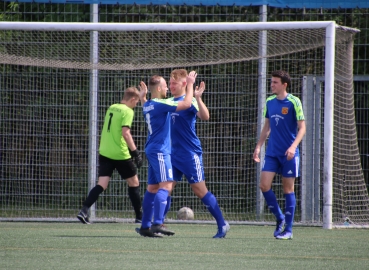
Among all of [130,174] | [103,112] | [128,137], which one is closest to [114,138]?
[128,137]

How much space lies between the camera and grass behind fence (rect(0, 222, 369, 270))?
6.22 m

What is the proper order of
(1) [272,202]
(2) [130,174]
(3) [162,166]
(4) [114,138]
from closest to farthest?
(3) [162,166], (1) [272,202], (4) [114,138], (2) [130,174]

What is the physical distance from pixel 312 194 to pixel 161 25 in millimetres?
3402

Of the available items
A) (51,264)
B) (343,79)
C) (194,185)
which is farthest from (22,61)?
(51,264)

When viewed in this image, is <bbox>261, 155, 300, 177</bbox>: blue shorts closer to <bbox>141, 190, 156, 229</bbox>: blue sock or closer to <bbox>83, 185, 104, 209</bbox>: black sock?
<bbox>141, 190, 156, 229</bbox>: blue sock

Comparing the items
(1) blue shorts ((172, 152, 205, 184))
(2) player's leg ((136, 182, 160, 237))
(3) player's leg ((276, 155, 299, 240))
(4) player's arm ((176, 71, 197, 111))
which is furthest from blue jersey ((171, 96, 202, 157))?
(3) player's leg ((276, 155, 299, 240))

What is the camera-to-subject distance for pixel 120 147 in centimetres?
1043

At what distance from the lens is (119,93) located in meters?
12.0

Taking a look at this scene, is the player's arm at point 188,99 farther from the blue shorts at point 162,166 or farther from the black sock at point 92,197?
the black sock at point 92,197

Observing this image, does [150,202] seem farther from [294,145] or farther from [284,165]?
[294,145]

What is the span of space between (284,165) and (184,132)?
122cm

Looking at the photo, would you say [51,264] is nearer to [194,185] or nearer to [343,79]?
[194,185]

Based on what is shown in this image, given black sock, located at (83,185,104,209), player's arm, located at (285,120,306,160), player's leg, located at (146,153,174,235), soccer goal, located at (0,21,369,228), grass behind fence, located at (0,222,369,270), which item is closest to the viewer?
grass behind fence, located at (0,222,369,270)

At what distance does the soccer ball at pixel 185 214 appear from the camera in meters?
11.6
